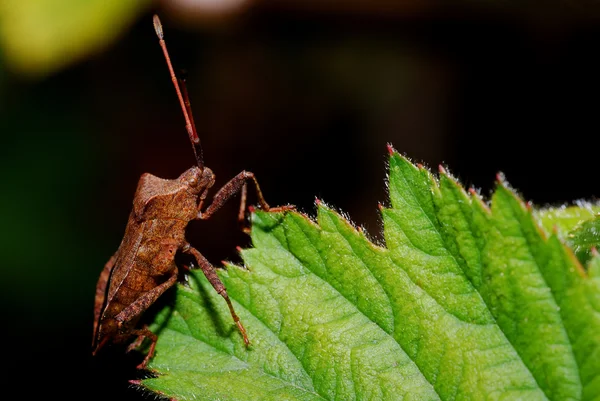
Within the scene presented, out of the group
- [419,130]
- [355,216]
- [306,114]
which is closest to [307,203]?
[355,216]

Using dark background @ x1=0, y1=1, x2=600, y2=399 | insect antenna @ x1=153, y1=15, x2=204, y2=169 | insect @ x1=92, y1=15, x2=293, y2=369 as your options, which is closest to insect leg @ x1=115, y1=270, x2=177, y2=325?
insect @ x1=92, y1=15, x2=293, y2=369

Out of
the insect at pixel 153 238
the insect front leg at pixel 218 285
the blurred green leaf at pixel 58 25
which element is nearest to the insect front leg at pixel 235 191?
the insect at pixel 153 238

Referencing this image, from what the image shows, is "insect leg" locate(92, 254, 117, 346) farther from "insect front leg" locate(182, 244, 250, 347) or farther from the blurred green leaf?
the blurred green leaf

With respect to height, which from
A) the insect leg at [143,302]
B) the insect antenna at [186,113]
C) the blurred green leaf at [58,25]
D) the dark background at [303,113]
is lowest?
the insect leg at [143,302]

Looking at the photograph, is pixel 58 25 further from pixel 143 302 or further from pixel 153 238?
pixel 143 302

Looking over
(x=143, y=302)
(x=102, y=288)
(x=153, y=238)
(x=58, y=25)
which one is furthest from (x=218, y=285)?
(x=58, y=25)

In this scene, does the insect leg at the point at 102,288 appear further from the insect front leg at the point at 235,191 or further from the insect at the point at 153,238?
the insect front leg at the point at 235,191
